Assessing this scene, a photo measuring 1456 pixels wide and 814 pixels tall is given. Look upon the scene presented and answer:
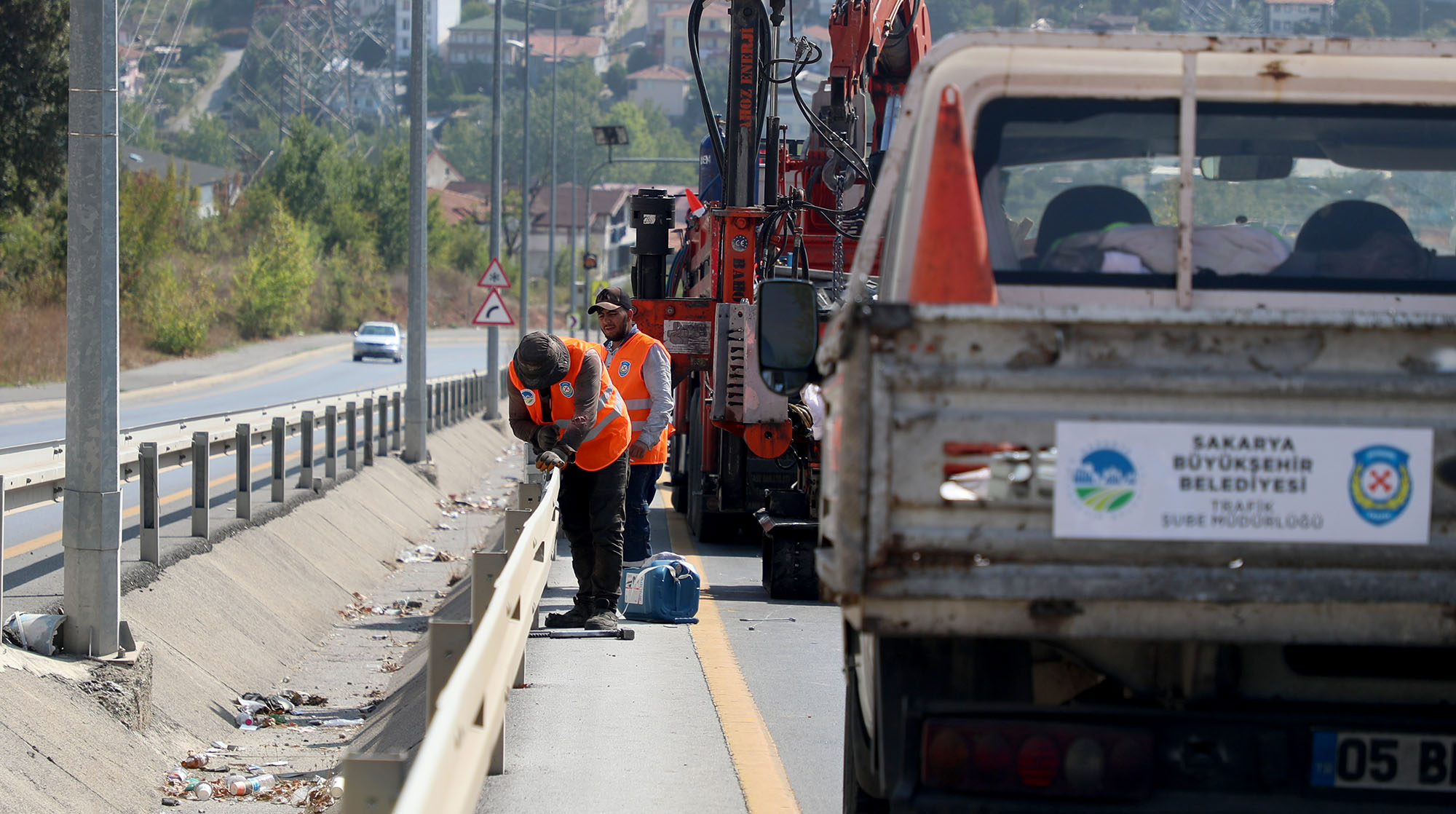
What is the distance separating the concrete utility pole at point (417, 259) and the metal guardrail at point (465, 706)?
41.8 feet

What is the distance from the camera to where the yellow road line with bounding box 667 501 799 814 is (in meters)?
5.65

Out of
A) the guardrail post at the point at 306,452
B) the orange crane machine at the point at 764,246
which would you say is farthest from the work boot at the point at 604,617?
the guardrail post at the point at 306,452

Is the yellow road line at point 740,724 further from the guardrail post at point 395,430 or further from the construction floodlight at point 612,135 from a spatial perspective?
the construction floodlight at point 612,135

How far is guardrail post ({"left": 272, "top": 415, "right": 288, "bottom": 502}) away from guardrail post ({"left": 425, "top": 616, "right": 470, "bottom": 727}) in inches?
318

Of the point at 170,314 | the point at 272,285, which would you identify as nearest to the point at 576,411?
the point at 170,314

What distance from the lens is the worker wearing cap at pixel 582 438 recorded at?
27.9 ft

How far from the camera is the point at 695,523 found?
1365 cm

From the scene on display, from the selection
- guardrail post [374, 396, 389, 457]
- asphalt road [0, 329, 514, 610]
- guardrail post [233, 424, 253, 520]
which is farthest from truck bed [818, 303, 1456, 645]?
guardrail post [374, 396, 389, 457]

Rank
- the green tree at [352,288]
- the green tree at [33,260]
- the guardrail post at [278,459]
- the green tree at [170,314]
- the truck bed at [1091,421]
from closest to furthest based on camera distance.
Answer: the truck bed at [1091,421], the guardrail post at [278,459], the green tree at [33,260], the green tree at [170,314], the green tree at [352,288]

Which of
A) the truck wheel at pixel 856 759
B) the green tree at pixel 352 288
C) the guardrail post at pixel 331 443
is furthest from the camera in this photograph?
the green tree at pixel 352 288

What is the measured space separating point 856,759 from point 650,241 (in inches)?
422

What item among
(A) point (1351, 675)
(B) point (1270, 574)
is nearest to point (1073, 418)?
(B) point (1270, 574)

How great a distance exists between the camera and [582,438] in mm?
8539

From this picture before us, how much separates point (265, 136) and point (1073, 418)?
559 feet
